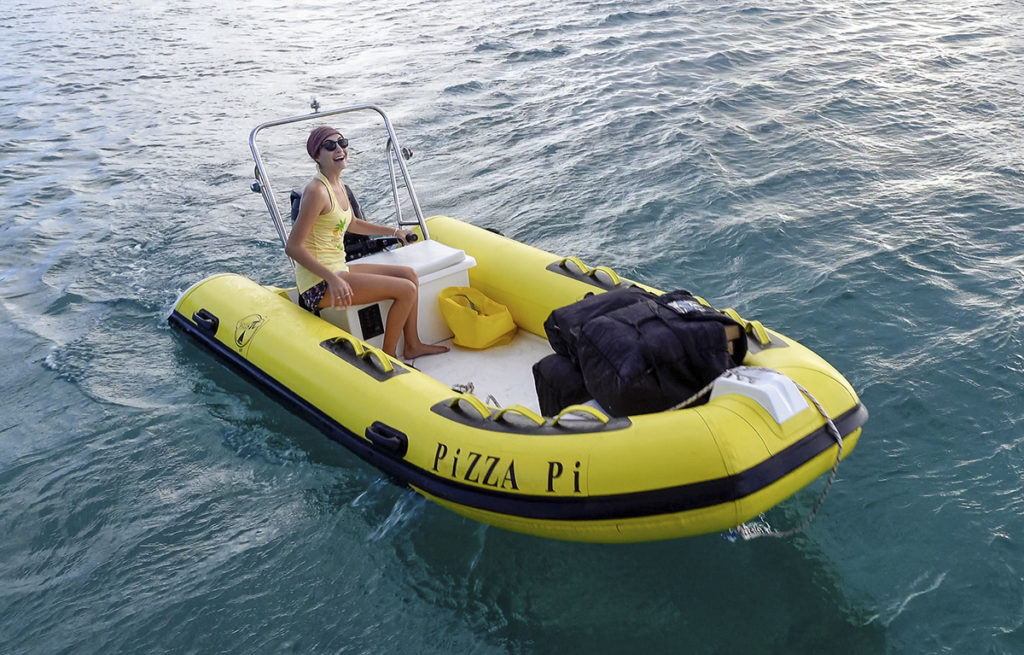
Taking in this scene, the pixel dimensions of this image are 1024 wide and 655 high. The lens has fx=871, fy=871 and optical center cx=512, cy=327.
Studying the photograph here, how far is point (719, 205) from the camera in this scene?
21.9 feet

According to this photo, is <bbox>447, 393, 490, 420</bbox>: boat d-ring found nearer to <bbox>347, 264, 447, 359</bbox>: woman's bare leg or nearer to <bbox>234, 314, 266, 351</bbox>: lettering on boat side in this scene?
<bbox>347, 264, 447, 359</bbox>: woman's bare leg

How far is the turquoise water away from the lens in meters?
3.39

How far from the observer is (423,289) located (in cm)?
463

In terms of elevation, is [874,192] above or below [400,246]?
below

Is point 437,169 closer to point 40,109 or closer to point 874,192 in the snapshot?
point 874,192

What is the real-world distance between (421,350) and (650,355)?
5.62 feet

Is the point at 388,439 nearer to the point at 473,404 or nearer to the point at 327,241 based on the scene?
the point at 473,404

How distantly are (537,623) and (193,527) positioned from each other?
5.52ft

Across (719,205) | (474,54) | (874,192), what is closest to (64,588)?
(719,205)

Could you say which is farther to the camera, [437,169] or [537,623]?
[437,169]

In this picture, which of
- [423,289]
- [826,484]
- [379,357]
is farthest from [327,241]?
[826,484]

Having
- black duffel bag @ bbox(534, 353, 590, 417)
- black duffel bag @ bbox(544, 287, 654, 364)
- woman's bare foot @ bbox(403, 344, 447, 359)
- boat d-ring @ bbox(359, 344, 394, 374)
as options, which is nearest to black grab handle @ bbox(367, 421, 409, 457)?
boat d-ring @ bbox(359, 344, 394, 374)

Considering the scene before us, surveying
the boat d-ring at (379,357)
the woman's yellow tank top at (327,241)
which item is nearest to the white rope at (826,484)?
the boat d-ring at (379,357)

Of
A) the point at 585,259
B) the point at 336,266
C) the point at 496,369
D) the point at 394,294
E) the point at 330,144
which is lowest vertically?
the point at 585,259
